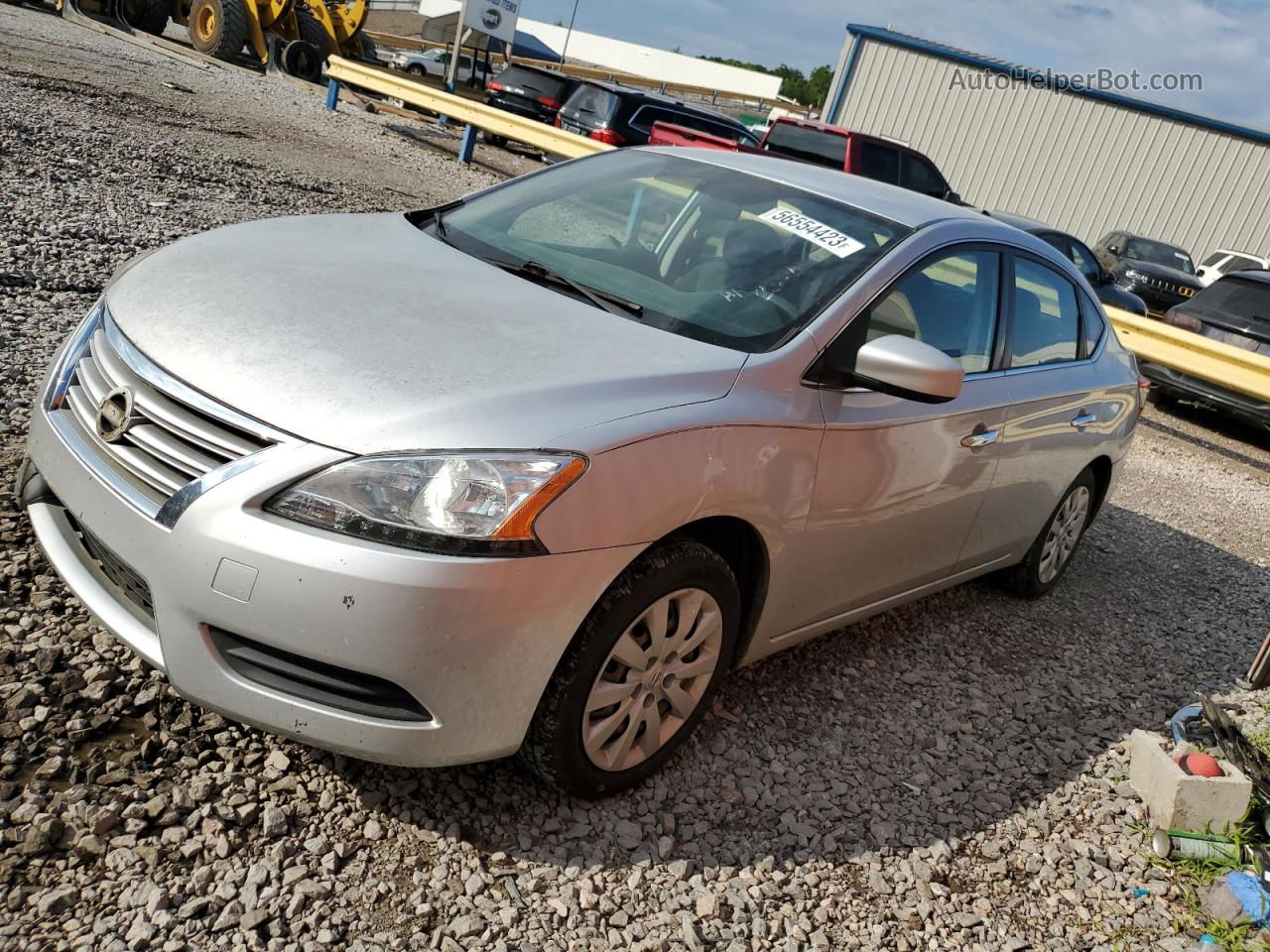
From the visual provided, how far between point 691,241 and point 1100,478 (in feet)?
9.39

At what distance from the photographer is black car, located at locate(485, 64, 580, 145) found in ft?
65.6

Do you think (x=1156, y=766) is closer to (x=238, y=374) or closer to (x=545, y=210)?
(x=545, y=210)

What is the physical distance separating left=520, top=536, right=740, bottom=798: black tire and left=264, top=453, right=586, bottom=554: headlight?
1.09 ft

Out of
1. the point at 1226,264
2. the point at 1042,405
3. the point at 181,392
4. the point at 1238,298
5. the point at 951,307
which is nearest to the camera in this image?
the point at 181,392

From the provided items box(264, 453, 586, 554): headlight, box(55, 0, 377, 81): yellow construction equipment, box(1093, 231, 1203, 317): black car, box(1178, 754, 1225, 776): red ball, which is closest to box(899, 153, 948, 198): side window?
box(1093, 231, 1203, 317): black car

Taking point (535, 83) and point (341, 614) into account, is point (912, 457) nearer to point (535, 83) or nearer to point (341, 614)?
point (341, 614)

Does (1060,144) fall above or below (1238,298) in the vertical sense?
above

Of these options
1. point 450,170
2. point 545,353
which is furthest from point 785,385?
point 450,170

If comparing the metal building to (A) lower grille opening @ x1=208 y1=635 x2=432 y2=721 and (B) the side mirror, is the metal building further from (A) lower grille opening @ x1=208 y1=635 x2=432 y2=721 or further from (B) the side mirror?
(A) lower grille opening @ x1=208 y1=635 x2=432 y2=721

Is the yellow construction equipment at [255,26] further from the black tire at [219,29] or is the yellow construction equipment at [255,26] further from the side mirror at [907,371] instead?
the side mirror at [907,371]

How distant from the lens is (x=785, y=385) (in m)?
3.07

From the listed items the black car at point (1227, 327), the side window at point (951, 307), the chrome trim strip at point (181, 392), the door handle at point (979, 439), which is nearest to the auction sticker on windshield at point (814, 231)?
the side window at point (951, 307)

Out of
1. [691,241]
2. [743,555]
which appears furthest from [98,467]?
[691,241]

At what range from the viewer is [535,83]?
66.1ft
